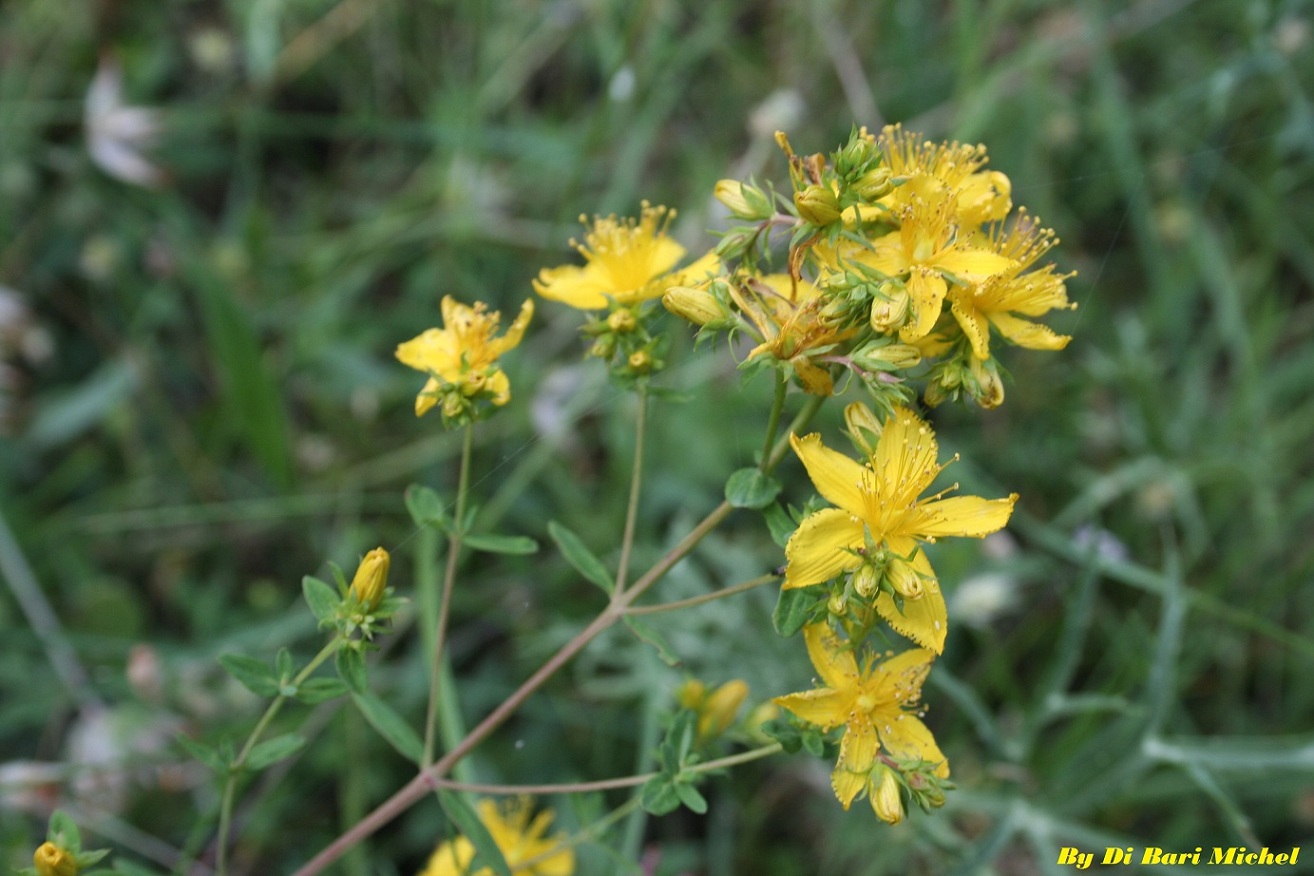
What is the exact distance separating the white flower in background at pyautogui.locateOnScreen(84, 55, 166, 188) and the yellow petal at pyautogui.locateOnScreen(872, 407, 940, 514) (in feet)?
8.55

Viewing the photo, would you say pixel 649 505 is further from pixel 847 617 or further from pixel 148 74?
pixel 148 74

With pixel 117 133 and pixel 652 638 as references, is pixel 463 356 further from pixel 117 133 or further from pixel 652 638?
pixel 117 133

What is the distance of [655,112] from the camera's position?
10.7ft

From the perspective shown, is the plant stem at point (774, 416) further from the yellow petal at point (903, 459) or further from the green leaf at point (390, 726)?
the green leaf at point (390, 726)

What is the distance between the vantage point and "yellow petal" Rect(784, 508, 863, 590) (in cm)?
127

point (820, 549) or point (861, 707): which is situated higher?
point (820, 549)

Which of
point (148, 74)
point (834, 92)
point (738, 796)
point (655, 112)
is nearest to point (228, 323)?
point (148, 74)

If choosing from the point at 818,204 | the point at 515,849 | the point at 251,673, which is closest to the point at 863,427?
the point at 818,204

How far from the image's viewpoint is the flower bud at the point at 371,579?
4.50 ft

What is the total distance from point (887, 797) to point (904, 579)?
0.29m

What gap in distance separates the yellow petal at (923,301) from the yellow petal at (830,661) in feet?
1.44

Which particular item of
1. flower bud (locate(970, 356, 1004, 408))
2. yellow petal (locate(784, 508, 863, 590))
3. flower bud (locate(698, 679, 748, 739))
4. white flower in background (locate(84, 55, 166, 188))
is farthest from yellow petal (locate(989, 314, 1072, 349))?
white flower in background (locate(84, 55, 166, 188))

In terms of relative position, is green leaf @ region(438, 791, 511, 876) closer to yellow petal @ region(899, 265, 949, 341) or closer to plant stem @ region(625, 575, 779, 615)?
plant stem @ region(625, 575, 779, 615)

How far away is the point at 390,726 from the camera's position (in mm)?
1523
